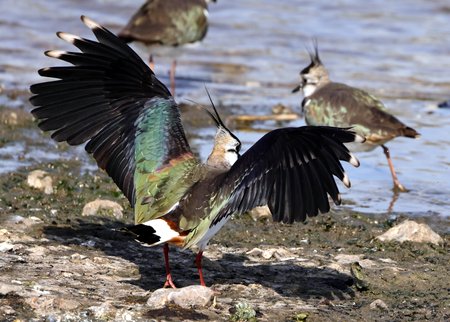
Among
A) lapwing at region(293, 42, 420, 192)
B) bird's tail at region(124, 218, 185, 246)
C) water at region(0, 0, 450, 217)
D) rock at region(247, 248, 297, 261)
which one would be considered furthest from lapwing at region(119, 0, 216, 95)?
bird's tail at region(124, 218, 185, 246)

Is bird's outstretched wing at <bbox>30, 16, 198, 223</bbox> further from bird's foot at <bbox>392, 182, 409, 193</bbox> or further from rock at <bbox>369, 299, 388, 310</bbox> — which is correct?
bird's foot at <bbox>392, 182, 409, 193</bbox>

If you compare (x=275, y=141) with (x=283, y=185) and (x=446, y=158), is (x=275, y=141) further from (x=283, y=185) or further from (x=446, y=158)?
(x=446, y=158)

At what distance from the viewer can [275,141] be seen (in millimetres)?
5164

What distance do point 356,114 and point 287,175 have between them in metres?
3.96

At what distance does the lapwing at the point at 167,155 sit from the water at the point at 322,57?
228 cm

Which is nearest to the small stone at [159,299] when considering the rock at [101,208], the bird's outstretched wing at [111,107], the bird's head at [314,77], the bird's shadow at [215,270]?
the bird's shadow at [215,270]

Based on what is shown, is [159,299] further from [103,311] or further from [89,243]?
[89,243]

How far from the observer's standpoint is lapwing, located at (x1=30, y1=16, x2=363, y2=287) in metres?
5.16

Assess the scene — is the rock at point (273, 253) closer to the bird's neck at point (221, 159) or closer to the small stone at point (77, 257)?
the bird's neck at point (221, 159)

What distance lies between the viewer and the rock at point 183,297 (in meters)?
5.05

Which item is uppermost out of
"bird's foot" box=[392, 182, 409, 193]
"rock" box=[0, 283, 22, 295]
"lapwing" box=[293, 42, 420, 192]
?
"lapwing" box=[293, 42, 420, 192]

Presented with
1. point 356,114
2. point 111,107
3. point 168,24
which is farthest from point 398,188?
point 168,24

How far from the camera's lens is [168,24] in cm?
1254

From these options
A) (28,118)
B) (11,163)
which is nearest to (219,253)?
(11,163)
